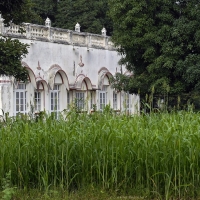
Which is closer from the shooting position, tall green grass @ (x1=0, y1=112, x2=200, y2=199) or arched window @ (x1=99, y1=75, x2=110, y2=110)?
tall green grass @ (x1=0, y1=112, x2=200, y2=199)

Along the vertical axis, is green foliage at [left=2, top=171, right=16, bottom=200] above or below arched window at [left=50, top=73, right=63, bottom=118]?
below

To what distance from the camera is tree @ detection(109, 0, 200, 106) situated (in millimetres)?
15070

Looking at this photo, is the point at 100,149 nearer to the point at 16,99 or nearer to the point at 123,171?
the point at 123,171

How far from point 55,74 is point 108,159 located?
14.5 m

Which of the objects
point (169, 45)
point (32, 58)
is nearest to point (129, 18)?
point (169, 45)

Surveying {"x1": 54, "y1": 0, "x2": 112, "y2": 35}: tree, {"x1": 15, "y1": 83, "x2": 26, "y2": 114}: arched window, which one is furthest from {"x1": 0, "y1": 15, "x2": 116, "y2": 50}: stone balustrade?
{"x1": 54, "y1": 0, "x2": 112, "y2": 35}: tree

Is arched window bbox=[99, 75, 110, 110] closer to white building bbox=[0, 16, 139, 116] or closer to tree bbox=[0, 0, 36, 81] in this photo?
Answer: white building bbox=[0, 16, 139, 116]

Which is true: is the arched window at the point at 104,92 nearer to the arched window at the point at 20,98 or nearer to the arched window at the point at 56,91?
the arched window at the point at 56,91

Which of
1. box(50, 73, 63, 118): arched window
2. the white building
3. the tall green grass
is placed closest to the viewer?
the tall green grass

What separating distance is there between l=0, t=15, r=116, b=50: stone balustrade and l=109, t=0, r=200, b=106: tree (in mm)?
3527

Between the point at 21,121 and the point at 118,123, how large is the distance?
1.27 meters

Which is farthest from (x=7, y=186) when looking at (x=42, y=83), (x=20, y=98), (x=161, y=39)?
(x=42, y=83)

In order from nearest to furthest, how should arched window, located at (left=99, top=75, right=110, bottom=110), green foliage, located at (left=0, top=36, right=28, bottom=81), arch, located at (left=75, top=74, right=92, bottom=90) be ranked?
green foliage, located at (left=0, top=36, right=28, bottom=81), arch, located at (left=75, top=74, right=92, bottom=90), arched window, located at (left=99, top=75, right=110, bottom=110)

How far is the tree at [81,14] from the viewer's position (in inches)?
1156
